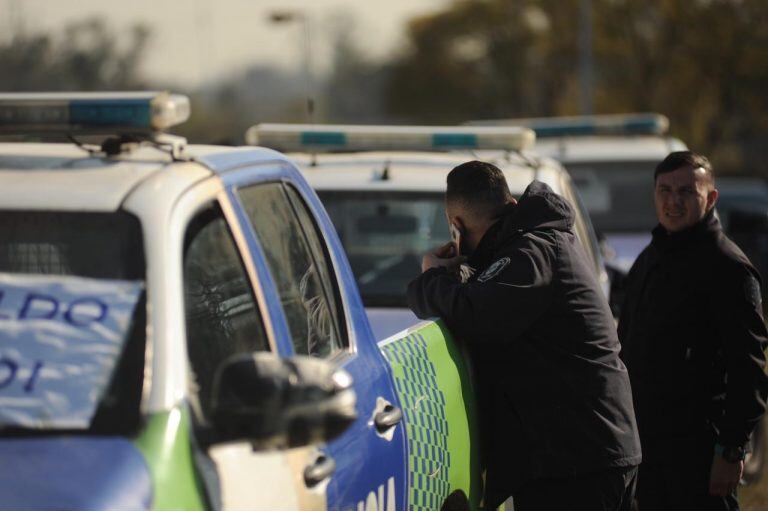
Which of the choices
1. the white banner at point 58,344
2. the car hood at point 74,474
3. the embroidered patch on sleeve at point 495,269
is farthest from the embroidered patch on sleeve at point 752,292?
the car hood at point 74,474

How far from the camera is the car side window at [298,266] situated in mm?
3574

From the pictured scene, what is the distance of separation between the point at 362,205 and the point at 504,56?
6533 centimetres

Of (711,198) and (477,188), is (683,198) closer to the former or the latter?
(711,198)

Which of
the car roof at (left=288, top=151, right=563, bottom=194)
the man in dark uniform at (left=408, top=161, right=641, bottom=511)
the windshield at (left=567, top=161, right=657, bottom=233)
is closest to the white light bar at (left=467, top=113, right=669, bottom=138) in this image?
the windshield at (left=567, top=161, right=657, bottom=233)

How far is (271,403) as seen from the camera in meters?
2.68

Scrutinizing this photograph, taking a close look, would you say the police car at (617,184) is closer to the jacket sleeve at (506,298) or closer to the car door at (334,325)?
the jacket sleeve at (506,298)

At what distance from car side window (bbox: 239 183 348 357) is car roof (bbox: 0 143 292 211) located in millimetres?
Answer: 217

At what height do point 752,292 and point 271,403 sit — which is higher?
point 271,403

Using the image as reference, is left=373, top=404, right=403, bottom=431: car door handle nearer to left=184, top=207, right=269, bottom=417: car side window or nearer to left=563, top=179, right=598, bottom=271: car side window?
left=184, top=207, right=269, bottom=417: car side window

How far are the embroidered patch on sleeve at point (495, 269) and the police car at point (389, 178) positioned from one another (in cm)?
226

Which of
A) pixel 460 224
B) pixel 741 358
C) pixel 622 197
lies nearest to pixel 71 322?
pixel 460 224

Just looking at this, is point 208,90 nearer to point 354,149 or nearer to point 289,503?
point 354,149

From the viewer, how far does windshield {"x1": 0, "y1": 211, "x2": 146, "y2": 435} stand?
276cm

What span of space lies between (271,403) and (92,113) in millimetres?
903
